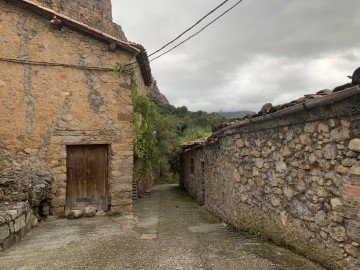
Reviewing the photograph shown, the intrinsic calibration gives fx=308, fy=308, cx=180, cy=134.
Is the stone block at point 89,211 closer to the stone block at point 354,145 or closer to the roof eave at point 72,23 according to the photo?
the roof eave at point 72,23

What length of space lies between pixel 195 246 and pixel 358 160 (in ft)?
9.47

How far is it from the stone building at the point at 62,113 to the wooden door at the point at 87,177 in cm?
2

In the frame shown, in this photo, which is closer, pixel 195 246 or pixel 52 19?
pixel 195 246

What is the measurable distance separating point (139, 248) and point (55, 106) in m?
4.28

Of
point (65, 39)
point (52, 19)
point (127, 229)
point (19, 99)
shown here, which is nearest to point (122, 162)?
point (127, 229)

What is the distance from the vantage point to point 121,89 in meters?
8.00

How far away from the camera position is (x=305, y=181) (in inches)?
170

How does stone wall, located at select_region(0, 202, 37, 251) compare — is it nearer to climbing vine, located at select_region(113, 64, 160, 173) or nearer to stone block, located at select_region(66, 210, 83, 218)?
stone block, located at select_region(66, 210, 83, 218)

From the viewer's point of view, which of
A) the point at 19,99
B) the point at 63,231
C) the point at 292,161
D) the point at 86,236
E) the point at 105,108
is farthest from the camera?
the point at 105,108

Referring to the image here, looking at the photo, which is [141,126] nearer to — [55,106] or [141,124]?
[141,124]

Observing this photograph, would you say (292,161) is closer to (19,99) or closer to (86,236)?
(86,236)

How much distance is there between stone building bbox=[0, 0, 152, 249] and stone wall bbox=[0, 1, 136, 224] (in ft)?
0.07

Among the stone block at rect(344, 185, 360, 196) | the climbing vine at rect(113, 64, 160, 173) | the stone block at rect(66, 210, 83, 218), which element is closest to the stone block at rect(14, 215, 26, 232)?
the stone block at rect(66, 210, 83, 218)

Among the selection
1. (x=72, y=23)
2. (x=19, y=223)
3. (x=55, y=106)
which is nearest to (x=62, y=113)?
(x=55, y=106)
